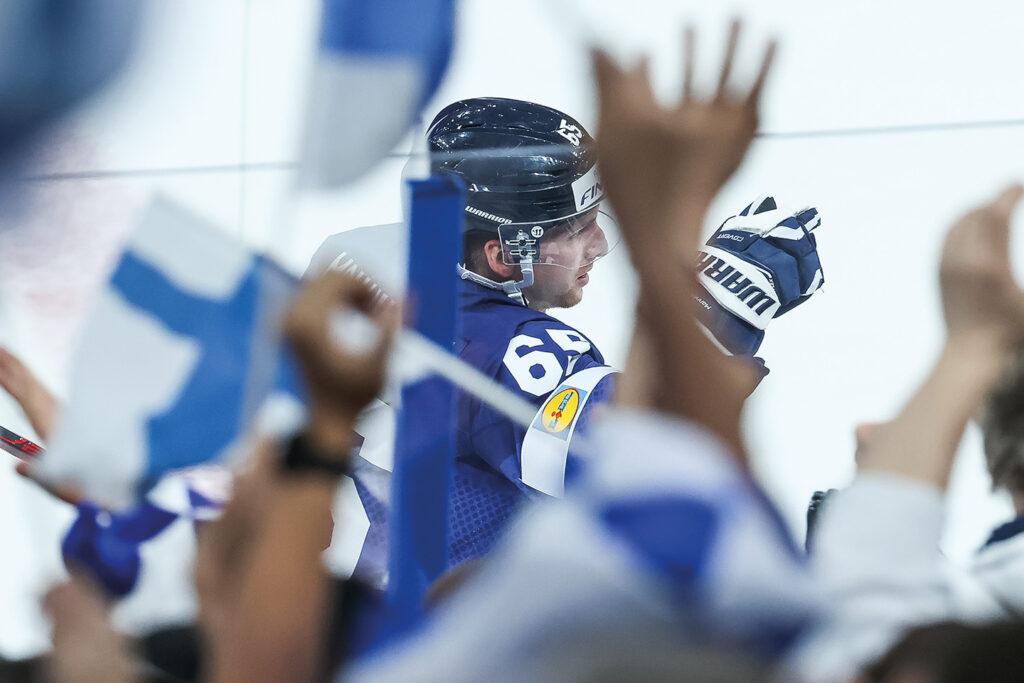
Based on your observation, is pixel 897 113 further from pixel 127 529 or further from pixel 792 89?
pixel 127 529

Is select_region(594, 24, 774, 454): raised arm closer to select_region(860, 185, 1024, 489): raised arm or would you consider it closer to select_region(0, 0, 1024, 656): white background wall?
select_region(860, 185, 1024, 489): raised arm

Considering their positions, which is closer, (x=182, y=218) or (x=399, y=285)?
(x=182, y=218)

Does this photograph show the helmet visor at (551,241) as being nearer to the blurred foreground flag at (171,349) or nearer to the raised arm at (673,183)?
the blurred foreground flag at (171,349)

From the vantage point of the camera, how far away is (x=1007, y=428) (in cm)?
90

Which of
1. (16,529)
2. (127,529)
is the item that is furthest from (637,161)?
(16,529)

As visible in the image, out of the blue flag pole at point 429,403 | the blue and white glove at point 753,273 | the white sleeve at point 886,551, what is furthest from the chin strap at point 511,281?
the white sleeve at point 886,551

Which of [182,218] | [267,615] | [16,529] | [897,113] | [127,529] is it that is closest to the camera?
[267,615]

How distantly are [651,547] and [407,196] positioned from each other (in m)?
0.64

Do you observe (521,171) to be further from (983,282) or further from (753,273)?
(983,282)

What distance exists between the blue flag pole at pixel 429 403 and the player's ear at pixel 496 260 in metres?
0.56

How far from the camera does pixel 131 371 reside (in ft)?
4.30

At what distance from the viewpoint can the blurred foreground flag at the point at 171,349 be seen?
1.30 metres

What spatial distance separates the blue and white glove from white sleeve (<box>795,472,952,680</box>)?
0.77m

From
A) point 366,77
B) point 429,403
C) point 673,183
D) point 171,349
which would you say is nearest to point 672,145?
point 673,183
